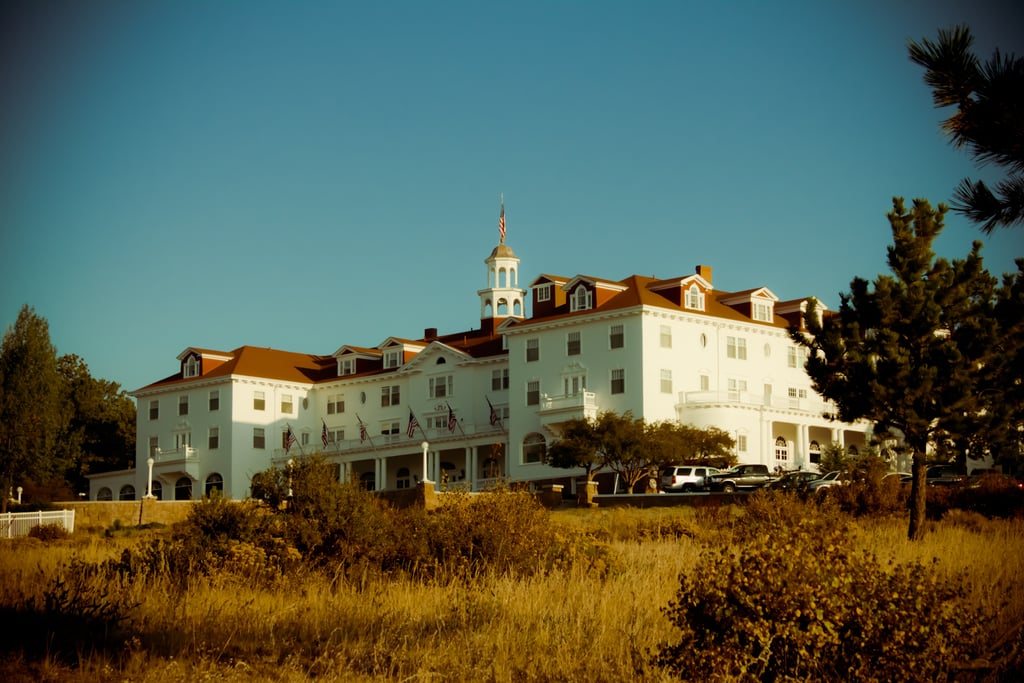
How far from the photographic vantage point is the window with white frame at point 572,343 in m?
70.9

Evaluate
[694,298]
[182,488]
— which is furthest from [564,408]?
[182,488]

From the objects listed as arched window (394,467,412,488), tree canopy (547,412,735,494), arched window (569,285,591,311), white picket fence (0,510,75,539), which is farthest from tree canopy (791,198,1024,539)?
arched window (394,467,412,488)

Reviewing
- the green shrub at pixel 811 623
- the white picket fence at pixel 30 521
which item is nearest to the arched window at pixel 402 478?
the white picket fence at pixel 30 521

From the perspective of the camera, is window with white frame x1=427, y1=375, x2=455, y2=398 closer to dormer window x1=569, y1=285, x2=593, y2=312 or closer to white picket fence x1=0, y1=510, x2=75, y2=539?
dormer window x1=569, y1=285, x2=593, y2=312

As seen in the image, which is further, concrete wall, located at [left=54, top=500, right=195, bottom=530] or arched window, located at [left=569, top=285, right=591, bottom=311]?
arched window, located at [left=569, top=285, right=591, bottom=311]

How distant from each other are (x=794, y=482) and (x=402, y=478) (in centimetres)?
4057

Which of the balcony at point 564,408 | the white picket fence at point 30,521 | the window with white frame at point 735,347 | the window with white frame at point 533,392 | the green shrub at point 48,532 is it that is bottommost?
the green shrub at point 48,532

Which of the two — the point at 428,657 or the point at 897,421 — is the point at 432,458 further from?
the point at 428,657

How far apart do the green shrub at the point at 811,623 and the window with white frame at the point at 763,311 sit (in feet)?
201

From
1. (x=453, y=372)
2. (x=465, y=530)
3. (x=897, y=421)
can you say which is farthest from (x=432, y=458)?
(x=465, y=530)

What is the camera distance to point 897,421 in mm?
34094

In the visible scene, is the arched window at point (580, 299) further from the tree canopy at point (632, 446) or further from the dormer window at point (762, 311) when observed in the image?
the dormer window at point (762, 311)

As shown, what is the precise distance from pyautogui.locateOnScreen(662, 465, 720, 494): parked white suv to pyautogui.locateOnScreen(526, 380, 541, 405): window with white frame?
1459 centimetres

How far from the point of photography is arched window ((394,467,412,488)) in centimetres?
8050
